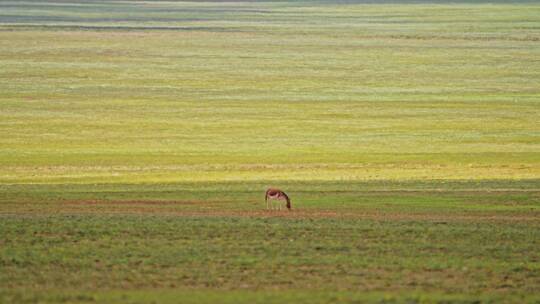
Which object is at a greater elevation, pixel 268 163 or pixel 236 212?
pixel 268 163

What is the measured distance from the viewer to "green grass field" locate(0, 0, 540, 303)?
16969 mm

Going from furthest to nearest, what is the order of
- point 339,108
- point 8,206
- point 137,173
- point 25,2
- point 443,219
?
point 25,2
point 339,108
point 137,173
point 8,206
point 443,219

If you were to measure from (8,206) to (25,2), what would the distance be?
107 meters

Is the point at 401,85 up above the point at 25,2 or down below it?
below

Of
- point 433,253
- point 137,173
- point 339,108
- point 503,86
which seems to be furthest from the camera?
point 503,86

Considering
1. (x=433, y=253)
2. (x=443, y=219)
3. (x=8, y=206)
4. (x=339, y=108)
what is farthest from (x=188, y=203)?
(x=339, y=108)

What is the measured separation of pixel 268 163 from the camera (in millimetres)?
35312

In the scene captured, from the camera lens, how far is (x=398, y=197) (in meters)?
25.8

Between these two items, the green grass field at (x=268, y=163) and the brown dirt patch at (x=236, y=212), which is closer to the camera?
the green grass field at (x=268, y=163)

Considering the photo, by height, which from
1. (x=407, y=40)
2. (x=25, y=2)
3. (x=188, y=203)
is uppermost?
(x=25, y=2)

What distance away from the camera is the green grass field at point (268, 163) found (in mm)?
16969

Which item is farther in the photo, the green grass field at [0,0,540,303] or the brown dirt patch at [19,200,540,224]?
the brown dirt patch at [19,200,540,224]

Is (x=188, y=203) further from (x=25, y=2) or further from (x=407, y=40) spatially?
(x=25, y=2)

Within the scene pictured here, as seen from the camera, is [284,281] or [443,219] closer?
[284,281]
